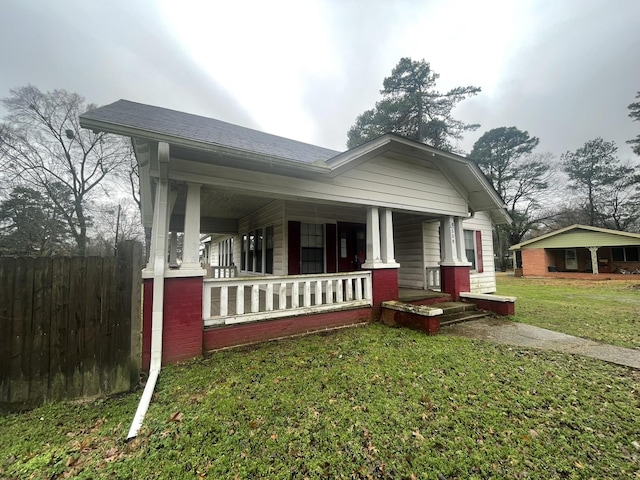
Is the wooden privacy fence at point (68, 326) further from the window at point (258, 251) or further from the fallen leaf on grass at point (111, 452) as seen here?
the window at point (258, 251)

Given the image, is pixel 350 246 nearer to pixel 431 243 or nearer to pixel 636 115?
pixel 431 243

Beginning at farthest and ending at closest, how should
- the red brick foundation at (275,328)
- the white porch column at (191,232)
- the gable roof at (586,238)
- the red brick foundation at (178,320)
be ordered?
the gable roof at (586,238) < the red brick foundation at (275,328) < the white porch column at (191,232) < the red brick foundation at (178,320)

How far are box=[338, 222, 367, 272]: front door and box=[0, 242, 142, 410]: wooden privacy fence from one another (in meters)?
5.51

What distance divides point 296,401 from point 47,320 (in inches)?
111

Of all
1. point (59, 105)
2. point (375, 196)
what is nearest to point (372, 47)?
point (375, 196)

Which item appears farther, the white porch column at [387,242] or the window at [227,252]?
the window at [227,252]

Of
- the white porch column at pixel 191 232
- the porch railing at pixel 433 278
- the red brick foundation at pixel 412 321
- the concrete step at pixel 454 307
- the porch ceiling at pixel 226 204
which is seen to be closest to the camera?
the white porch column at pixel 191 232

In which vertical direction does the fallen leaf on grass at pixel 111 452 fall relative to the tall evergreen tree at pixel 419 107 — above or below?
below

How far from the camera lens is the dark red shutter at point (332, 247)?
763 cm

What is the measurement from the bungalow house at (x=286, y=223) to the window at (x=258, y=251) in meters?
0.06

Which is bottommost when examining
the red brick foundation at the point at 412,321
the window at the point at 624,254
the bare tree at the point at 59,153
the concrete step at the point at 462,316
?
the concrete step at the point at 462,316

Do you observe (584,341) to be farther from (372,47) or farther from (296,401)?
(372,47)

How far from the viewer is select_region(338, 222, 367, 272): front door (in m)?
7.90

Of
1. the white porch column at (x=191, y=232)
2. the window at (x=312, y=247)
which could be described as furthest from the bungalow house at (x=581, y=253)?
the white porch column at (x=191, y=232)
